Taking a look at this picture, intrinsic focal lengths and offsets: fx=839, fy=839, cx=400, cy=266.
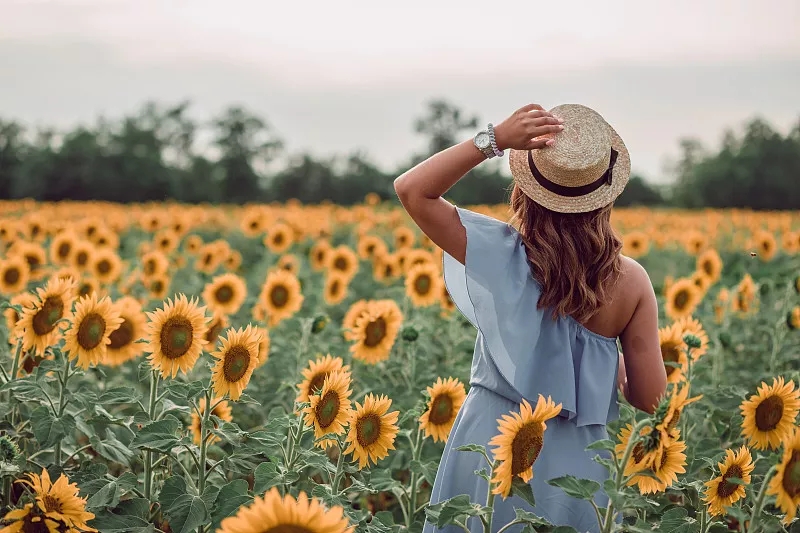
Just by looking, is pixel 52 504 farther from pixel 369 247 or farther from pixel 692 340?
pixel 369 247

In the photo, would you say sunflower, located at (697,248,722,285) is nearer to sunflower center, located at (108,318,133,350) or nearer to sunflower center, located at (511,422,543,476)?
sunflower center, located at (108,318,133,350)

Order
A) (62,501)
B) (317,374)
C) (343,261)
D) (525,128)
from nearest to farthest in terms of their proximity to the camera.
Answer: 1. (62,501)
2. (525,128)
3. (317,374)
4. (343,261)

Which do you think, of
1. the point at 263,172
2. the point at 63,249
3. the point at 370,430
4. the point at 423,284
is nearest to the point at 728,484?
the point at 370,430

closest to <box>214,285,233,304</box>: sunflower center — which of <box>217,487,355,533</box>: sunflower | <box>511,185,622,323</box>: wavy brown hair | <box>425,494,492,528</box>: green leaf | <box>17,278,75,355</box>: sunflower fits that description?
<box>17,278,75,355</box>: sunflower

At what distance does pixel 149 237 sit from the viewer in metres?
10.4

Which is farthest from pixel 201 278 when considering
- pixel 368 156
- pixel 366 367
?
pixel 368 156

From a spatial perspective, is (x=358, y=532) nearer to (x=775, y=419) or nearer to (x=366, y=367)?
(x=775, y=419)

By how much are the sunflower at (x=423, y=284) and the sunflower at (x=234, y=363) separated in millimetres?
2592

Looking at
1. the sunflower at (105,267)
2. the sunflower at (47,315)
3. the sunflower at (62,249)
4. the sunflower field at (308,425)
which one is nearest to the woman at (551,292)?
the sunflower field at (308,425)

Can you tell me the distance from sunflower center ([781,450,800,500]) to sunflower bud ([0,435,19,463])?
208 centimetres

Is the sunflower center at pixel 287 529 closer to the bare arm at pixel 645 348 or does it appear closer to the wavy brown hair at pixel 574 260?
the wavy brown hair at pixel 574 260

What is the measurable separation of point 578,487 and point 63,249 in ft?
16.7

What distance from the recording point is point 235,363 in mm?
2557

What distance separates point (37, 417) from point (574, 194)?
1.82m
